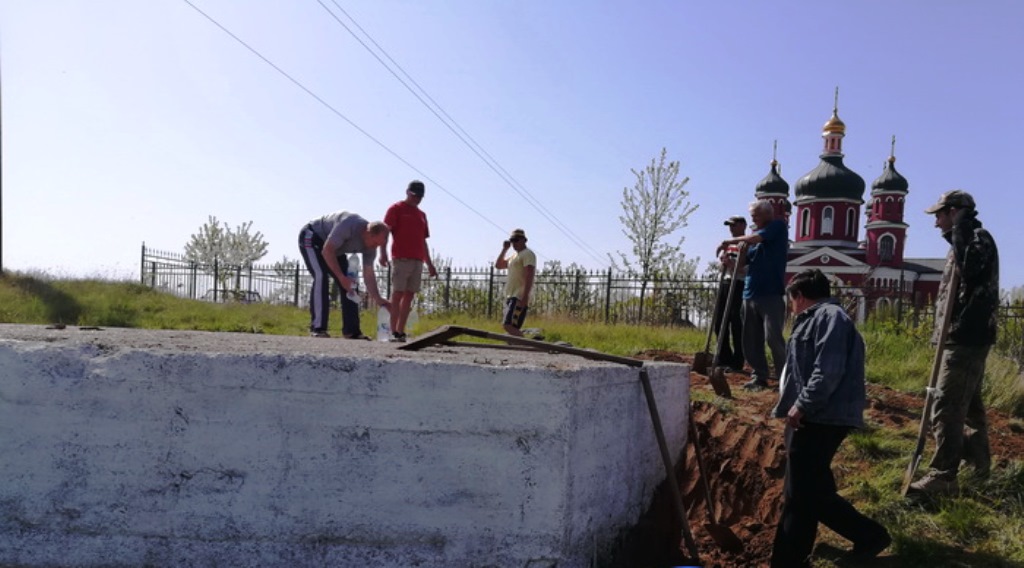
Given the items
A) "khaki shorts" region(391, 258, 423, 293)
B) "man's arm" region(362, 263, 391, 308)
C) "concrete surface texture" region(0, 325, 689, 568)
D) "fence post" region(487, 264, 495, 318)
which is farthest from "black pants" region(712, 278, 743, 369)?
"fence post" region(487, 264, 495, 318)

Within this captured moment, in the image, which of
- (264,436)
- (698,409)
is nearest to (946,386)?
(698,409)

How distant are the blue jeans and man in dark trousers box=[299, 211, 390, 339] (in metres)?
2.88

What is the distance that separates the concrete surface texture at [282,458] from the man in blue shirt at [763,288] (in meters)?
3.27

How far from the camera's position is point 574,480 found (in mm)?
3125

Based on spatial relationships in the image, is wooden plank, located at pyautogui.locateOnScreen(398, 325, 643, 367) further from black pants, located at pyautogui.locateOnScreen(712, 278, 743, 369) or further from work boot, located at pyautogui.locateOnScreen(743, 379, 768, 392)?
black pants, located at pyautogui.locateOnScreen(712, 278, 743, 369)

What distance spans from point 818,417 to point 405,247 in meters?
4.20

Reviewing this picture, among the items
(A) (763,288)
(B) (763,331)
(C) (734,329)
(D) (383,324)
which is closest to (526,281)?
(C) (734,329)

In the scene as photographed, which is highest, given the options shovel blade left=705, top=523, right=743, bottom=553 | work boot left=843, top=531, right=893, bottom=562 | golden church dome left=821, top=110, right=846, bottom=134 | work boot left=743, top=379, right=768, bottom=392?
golden church dome left=821, top=110, right=846, bottom=134

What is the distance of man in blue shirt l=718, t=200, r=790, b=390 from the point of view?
19.5ft

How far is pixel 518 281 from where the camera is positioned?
8680mm

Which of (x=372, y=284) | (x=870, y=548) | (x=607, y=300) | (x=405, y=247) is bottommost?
(x=870, y=548)

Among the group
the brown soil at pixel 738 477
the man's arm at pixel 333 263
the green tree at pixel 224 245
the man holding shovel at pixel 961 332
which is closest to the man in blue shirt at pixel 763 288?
→ the brown soil at pixel 738 477

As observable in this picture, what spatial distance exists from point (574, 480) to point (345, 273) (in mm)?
4258

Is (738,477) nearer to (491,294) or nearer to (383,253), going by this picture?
(383,253)
